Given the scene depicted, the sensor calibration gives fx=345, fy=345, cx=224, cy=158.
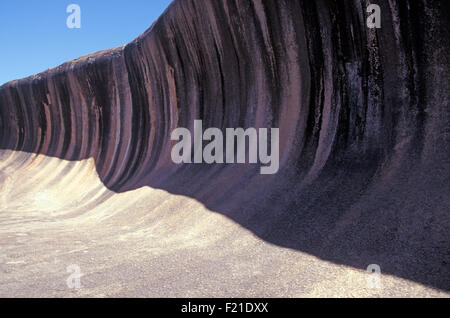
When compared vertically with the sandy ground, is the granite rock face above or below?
above

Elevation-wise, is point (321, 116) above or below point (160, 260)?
above

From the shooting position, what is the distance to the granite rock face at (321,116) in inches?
105

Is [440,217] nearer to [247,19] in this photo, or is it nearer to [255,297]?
[255,297]

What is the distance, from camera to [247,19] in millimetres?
5281

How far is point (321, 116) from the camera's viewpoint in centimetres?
427

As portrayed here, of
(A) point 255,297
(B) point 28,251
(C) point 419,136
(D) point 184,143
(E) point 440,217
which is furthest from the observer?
(D) point 184,143

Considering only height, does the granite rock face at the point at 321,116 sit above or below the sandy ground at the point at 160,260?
above

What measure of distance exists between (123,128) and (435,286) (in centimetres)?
809

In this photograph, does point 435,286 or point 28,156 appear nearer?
→ point 435,286

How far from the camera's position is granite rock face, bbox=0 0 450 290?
266cm

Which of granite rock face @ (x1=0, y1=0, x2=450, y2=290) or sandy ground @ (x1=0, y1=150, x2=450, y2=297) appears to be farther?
granite rock face @ (x1=0, y1=0, x2=450, y2=290)

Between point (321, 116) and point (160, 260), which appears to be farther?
point (321, 116)

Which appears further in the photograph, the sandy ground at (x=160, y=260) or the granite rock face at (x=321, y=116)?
the granite rock face at (x=321, y=116)
